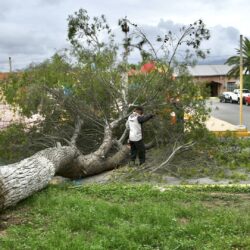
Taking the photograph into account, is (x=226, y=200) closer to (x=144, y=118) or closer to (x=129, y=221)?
(x=129, y=221)

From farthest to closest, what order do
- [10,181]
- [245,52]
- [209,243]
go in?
[245,52] < [10,181] < [209,243]

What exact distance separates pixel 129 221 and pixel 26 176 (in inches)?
69.7

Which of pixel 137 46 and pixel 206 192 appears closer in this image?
pixel 206 192

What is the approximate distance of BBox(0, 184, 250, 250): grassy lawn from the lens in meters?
4.69

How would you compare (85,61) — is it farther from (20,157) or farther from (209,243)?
(209,243)

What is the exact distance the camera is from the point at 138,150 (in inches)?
424

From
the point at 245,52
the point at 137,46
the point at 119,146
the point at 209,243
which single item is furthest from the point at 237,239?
the point at 245,52

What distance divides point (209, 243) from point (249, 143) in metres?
8.58

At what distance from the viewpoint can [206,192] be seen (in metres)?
7.46

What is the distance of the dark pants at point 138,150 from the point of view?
10695mm

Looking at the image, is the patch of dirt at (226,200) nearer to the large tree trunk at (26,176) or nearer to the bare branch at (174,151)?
the large tree trunk at (26,176)

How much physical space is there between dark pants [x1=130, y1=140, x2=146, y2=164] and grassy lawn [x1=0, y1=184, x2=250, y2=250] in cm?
346

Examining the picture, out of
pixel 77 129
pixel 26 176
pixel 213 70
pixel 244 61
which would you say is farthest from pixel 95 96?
pixel 213 70

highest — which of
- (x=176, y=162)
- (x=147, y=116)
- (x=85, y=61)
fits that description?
(x=85, y=61)
